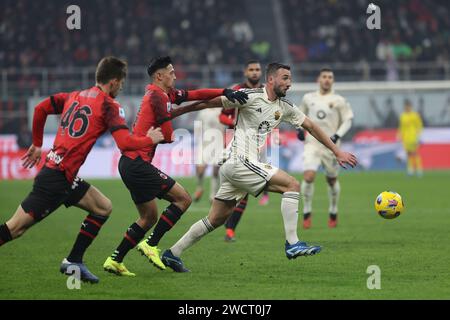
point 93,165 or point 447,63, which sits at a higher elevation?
point 447,63

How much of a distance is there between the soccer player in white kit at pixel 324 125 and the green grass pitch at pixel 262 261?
0.68 metres

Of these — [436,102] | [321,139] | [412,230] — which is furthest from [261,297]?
[436,102]

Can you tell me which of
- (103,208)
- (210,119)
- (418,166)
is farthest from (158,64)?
(418,166)

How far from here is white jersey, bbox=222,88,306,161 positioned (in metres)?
10.1

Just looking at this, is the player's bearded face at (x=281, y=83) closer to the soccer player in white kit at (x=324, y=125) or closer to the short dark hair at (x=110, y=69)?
the short dark hair at (x=110, y=69)

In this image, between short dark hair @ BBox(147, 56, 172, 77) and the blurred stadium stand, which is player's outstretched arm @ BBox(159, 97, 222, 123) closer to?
short dark hair @ BBox(147, 56, 172, 77)

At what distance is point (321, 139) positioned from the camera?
10328 millimetres

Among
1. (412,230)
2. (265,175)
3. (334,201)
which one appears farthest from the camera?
(334,201)

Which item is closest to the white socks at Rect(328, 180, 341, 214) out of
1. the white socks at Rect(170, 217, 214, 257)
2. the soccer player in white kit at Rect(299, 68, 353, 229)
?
the soccer player in white kit at Rect(299, 68, 353, 229)

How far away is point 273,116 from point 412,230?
506 cm

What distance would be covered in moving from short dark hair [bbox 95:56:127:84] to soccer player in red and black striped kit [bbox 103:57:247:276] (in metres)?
1.05

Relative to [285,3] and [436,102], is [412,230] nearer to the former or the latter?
[436,102]

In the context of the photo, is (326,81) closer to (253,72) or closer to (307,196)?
(307,196)

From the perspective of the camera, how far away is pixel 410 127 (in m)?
28.3
